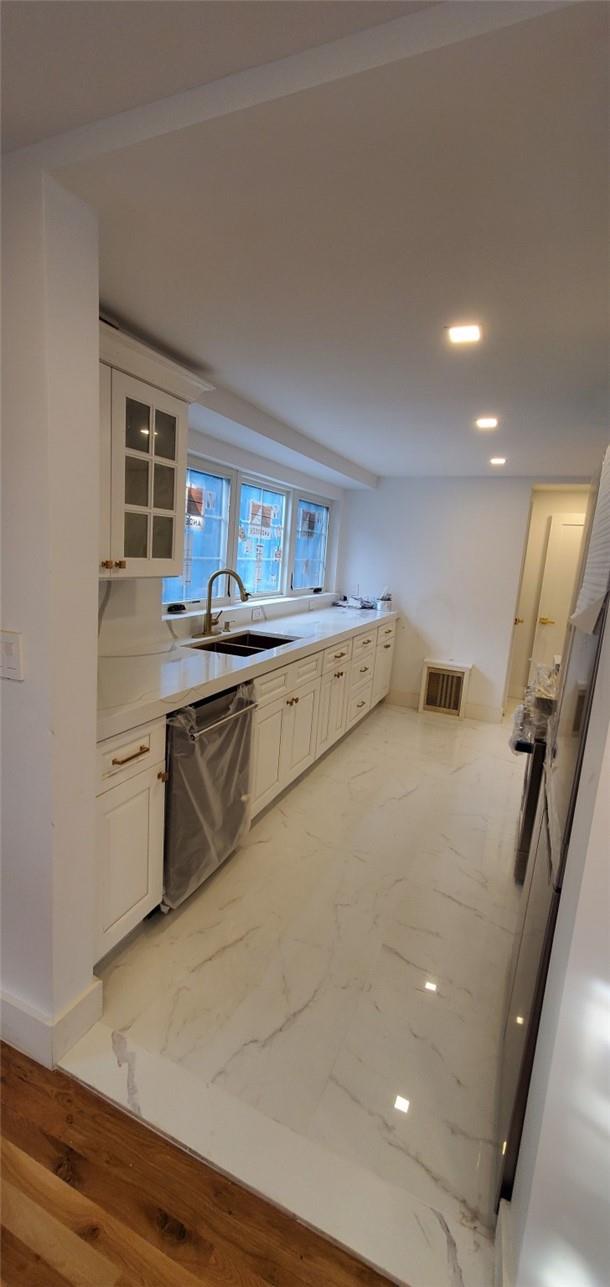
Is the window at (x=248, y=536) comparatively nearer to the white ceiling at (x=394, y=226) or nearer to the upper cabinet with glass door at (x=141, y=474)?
the upper cabinet with glass door at (x=141, y=474)

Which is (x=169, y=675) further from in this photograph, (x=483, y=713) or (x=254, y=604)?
(x=483, y=713)

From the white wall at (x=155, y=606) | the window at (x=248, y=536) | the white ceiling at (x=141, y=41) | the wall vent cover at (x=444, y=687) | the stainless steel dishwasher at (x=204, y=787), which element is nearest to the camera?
the white ceiling at (x=141, y=41)

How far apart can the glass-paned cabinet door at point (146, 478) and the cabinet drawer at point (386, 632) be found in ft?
8.59

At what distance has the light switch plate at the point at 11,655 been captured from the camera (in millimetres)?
1311

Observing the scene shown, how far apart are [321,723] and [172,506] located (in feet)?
5.79

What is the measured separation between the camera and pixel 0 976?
1.53 m

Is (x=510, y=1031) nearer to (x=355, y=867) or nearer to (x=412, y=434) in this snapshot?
(x=355, y=867)

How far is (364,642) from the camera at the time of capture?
409 cm

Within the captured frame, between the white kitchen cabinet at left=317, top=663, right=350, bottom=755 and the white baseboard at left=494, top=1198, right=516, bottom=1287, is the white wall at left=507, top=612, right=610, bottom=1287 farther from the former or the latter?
the white kitchen cabinet at left=317, top=663, right=350, bottom=755

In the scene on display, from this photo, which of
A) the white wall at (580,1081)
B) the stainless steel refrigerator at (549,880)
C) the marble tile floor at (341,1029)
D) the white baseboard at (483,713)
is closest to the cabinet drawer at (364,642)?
the white baseboard at (483,713)

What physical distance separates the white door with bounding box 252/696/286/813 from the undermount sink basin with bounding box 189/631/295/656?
0.46 meters

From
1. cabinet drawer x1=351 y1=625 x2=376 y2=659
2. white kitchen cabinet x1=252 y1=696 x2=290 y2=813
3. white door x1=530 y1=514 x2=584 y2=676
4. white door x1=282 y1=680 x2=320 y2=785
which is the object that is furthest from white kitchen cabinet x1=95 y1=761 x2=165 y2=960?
white door x1=530 y1=514 x2=584 y2=676

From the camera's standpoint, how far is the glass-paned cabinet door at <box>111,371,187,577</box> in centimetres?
182

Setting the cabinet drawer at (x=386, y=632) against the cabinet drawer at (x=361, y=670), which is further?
the cabinet drawer at (x=386, y=632)
